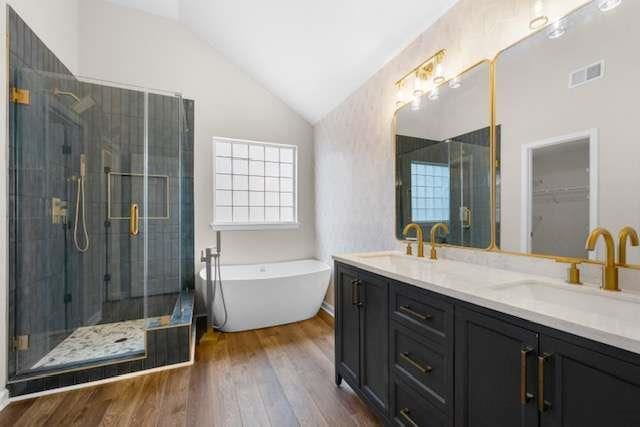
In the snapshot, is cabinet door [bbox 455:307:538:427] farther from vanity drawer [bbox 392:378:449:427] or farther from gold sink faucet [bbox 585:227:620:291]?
gold sink faucet [bbox 585:227:620:291]

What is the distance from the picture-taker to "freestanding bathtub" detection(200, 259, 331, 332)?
273cm

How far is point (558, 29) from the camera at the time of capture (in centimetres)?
121

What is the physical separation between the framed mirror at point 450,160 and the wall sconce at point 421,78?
34mm

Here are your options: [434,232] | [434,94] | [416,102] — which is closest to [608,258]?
[434,232]

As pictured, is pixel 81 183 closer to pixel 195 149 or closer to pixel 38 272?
pixel 38 272

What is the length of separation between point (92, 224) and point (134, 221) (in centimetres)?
40

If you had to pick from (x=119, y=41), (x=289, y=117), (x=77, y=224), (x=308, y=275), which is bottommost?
(x=308, y=275)

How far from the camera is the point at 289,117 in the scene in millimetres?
3787

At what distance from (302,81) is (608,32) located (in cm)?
254

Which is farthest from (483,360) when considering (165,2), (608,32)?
(165,2)

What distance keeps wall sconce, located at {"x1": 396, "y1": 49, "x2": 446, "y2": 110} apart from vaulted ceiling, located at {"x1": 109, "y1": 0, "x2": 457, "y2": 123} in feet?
0.84

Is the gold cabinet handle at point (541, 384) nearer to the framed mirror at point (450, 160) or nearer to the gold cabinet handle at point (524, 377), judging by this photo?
the gold cabinet handle at point (524, 377)

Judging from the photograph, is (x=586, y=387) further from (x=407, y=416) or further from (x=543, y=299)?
(x=407, y=416)

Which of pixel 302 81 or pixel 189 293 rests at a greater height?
pixel 302 81
